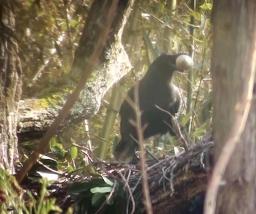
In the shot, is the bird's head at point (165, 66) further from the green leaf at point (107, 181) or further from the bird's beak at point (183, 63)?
the green leaf at point (107, 181)

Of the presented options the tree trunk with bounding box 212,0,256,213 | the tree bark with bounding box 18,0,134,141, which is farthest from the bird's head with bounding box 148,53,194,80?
the tree trunk with bounding box 212,0,256,213

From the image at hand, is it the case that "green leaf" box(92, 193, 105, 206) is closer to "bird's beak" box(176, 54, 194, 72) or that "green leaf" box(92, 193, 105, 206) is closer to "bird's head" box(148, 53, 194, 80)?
"bird's beak" box(176, 54, 194, 72)

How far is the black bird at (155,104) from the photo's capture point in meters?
3.84

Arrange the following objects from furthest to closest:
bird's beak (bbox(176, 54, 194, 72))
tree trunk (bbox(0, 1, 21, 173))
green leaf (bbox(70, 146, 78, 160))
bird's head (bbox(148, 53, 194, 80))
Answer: bird's head (bbox(148, 53, 194, 80))
bird's beak (bbox(176, 54, 194, 72))
green leaf (bbox(70, 146, 78, 160))
tree trunk (bbox(0, 1, 21, 173))

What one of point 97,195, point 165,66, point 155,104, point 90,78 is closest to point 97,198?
point 97,195

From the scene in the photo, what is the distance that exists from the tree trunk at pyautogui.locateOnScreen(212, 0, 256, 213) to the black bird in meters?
2.14

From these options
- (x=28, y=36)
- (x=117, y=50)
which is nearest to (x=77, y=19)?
(x=28, y=36)

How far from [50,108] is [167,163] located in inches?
19.2

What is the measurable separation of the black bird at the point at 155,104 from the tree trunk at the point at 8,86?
1.50 m

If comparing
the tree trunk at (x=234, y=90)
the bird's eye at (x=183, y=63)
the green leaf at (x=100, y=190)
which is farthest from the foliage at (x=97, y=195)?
the bird's eye at (x=183, y=63)

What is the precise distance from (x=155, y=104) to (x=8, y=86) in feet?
5.35

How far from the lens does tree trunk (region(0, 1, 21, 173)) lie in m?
2.29

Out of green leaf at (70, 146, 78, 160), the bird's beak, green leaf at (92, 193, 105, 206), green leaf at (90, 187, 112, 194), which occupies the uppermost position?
the bird's beak

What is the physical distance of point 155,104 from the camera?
387 centimetres
